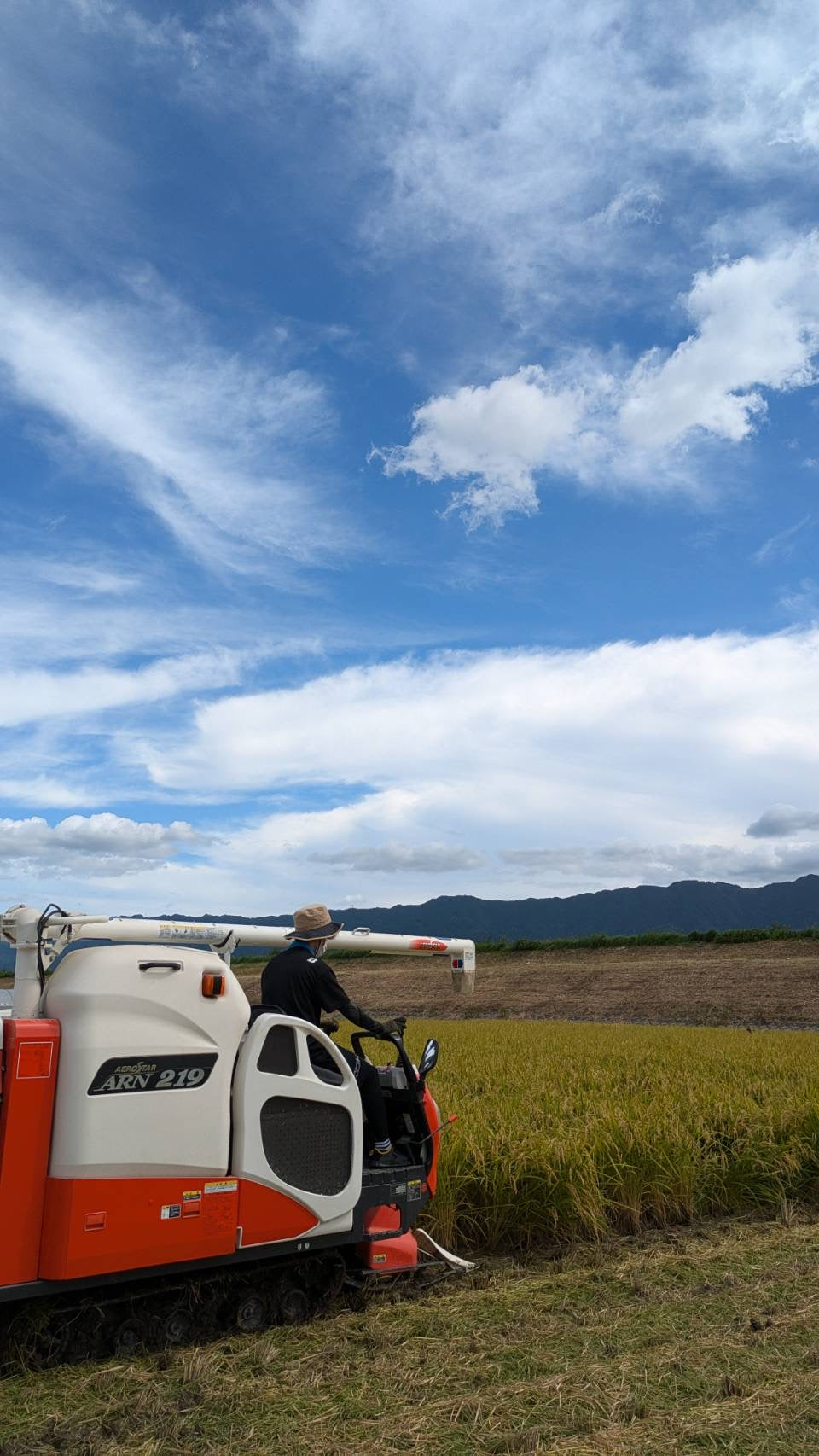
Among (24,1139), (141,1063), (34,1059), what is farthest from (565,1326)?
(34,1059)

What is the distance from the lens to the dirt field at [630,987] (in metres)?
32.6

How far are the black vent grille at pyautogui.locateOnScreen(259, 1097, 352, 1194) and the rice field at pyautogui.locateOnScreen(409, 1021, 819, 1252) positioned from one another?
174 centimetres

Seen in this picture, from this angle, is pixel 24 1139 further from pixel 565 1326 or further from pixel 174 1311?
pixel 565 1326

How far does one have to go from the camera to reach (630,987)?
38.3m

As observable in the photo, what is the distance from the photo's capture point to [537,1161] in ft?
24.7

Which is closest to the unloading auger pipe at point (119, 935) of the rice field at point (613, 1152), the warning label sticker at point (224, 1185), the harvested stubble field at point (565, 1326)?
the warning label sticker at point (224, 1185)

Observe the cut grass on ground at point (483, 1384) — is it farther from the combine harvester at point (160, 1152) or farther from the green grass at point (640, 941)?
the green grass at point (640, 941)

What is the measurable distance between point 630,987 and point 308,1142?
113ft

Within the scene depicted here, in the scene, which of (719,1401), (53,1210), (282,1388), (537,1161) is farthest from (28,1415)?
(537,1161)

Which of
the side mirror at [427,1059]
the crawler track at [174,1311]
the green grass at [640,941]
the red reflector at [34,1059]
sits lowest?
the crawler track at [174,1311]

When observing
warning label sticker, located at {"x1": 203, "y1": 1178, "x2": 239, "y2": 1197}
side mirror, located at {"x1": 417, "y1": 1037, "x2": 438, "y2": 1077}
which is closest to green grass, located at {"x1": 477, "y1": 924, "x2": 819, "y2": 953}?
side mirror, located at {"x1": 417, "y1": 1037, "x2": 438, "y2": 1077}

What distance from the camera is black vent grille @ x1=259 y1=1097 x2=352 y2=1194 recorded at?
5715 millimetres

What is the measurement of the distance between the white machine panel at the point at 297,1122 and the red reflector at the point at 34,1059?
1083mm

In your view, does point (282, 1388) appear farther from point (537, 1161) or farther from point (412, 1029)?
point (412, 1029)
